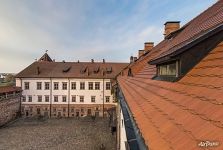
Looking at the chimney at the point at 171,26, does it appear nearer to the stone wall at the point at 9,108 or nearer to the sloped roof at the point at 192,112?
the sloped roof at the point at 192,112

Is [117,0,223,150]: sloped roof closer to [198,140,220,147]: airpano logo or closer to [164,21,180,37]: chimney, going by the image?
[198,140,220,147]: airpano logo

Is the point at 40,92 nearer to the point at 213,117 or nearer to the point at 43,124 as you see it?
the point at 43,124

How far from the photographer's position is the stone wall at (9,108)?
33812 mm

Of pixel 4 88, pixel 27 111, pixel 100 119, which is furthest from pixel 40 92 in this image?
pixel 100 119

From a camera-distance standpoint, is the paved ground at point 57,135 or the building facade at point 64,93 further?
the building facade at point 64,93

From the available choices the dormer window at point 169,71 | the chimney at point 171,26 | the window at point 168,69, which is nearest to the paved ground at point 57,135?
the chimney at point 171,26

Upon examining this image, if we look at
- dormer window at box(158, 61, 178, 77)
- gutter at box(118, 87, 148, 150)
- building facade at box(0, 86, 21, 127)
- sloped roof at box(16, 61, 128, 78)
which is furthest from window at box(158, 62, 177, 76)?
sloped roof at box(16, 61, 128, 78)

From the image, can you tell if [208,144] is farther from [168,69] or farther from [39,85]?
[39,85]

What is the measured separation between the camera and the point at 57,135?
28.1m

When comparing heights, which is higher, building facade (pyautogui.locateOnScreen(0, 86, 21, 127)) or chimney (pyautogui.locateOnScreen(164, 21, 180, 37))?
chimney (pyautogui.locateOnScreen(164, 21, 180, 37))

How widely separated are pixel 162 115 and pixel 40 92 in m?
39.7

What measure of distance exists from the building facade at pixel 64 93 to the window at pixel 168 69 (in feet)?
112

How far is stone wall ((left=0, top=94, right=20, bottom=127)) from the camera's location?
111ft

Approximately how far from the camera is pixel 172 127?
125 inches
